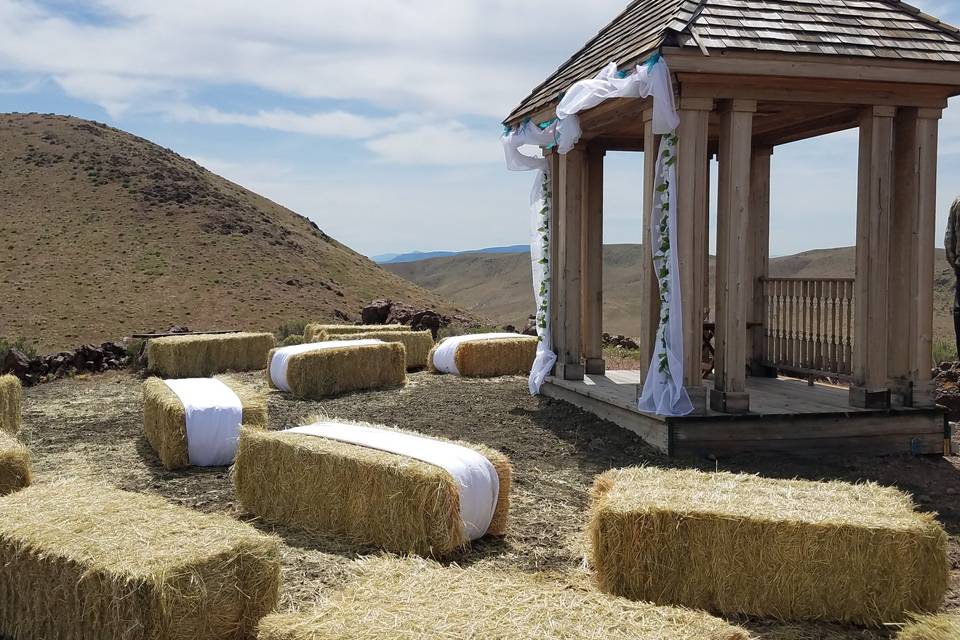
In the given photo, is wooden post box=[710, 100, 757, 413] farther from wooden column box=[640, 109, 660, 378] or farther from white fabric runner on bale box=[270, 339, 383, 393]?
white fabric runner on bale box=[270, 339, 383, 393]

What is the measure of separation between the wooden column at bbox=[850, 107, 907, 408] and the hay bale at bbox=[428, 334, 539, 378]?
627 cm

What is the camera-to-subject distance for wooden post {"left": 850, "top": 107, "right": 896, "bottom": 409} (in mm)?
8727

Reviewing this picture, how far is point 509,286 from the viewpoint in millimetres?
92750

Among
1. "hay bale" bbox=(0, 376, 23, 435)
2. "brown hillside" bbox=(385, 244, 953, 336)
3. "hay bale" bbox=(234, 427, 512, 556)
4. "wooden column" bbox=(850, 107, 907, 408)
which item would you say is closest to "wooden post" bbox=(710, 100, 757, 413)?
"wooden column" bbox=(850, 107, 907, 408)

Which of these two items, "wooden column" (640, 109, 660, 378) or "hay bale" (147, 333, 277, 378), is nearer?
"wooden column" (640, 109, 660, 378)

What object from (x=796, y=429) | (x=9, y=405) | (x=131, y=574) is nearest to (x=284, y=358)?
(x=9, y=405)

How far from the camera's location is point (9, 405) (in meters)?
9.02

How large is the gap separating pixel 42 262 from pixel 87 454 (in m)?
34.9

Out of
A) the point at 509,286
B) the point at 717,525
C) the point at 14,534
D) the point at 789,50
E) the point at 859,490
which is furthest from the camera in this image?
the point at 509,286

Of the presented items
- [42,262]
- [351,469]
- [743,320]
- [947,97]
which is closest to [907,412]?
[743,320]

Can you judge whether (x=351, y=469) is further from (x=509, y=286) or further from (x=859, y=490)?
(x=509, y=286)

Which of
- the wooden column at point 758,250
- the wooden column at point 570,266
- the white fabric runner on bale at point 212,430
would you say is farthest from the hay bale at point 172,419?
the wooden column at point 758,250

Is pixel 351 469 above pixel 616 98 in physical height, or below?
below

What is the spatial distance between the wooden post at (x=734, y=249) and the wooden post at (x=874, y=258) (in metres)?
1.34
